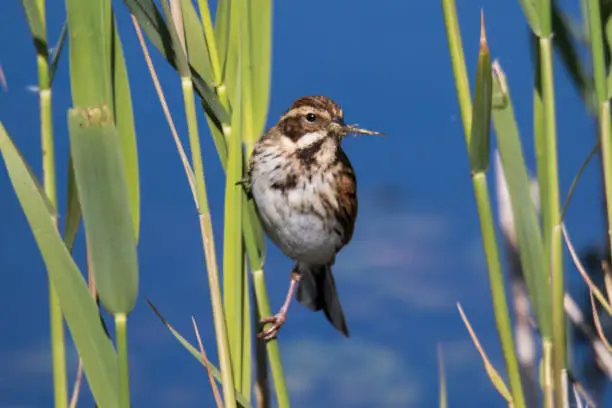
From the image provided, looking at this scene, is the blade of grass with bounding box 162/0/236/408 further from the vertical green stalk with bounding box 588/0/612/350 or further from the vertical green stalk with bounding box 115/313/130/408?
the vertical green stalk with bounding box 588/0/612/350

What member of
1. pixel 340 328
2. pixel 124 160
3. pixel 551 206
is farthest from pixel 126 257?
pixel 340 328

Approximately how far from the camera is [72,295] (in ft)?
3.39

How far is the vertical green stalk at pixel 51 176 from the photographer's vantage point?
1.26 m

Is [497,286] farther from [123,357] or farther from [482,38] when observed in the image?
[123,357]

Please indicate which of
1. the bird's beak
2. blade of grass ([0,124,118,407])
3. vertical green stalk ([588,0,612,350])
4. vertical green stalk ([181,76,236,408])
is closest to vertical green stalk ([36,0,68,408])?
blade of grass ([0,124,118,407])

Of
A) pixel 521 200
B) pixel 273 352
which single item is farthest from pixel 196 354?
pixel 521 200

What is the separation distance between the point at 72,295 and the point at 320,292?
3.59 ft

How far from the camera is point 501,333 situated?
1138 millimetres

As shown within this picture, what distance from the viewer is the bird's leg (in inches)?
47.9

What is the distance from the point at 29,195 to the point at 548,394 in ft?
2.23

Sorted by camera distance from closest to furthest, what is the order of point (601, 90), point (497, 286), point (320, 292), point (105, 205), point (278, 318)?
point (105, 205), point (497, 286), point (601, 90), point (278, 318), point (320, 292)

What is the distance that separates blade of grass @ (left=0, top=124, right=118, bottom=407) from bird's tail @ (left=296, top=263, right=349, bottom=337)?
103cm

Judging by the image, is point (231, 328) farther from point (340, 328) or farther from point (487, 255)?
point (340, 328)

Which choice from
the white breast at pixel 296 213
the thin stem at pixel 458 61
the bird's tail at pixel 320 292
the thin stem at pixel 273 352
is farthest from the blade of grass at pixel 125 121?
the bird's tail at pixel 320 292
